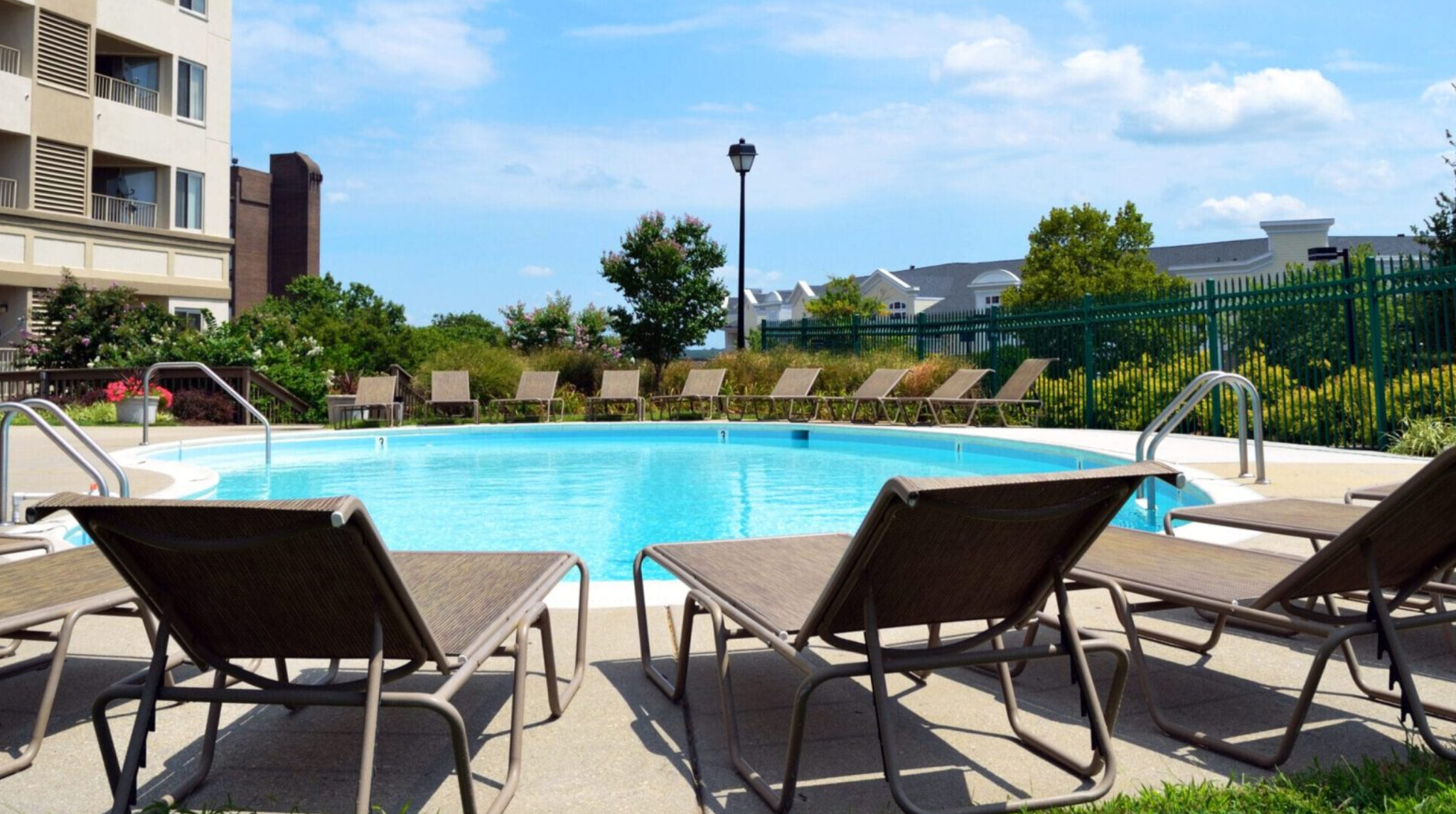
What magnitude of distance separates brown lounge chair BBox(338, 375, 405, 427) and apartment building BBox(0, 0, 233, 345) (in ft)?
35.1

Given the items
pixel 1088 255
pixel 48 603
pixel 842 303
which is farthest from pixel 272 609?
pixel 842 303

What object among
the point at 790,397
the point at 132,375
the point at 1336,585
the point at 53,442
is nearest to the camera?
the point at 1336,585

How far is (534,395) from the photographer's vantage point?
17141mm

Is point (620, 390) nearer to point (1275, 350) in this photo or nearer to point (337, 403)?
point (337, 403)

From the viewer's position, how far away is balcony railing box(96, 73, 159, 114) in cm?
2281

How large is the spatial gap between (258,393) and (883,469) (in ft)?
38.9

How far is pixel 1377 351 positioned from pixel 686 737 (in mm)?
10195

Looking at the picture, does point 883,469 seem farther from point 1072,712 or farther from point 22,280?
point 22,280

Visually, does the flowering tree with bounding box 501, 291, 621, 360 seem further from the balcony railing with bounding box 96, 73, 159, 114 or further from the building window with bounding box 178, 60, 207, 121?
the balcony railing with bounding box 96, 73, 159, 114

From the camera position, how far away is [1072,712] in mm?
2604

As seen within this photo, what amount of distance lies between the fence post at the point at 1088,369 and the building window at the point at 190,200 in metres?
21.7

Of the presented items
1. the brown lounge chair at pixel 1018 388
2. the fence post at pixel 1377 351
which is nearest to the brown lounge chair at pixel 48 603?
the fence post at pixel 1377 351

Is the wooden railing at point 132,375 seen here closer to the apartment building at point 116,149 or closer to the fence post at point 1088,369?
the apartment building at point 116,149

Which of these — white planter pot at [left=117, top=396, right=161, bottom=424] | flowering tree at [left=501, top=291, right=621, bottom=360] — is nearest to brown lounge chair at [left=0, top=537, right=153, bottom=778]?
white planter pot at [left=117, top=396, right=161, bottom=424]
